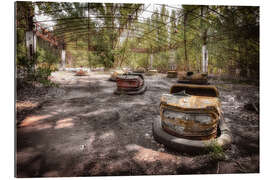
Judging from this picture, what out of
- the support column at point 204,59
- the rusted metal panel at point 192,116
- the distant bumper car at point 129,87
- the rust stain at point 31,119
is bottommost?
the rust stain at point 31,119

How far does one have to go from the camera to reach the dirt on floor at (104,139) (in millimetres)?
1148

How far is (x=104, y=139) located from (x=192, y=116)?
89cm

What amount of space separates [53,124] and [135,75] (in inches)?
71.2

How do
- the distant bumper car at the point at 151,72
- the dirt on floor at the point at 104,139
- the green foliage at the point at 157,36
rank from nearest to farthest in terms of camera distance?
the dirt on floor at the point at 104,139 < the green foliage at the point at 157,36 < the distant bumper car at the point at 151,72

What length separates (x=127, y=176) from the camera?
1.17 metres

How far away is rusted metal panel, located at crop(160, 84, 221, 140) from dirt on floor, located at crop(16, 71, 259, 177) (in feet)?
0.61

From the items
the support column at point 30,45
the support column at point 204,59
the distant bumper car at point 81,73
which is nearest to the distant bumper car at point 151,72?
the support column at point 204,59

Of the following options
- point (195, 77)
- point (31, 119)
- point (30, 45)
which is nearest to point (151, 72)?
point (195, 77)

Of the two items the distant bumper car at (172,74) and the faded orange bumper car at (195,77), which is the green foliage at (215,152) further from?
the distant bumper car at (172,74)

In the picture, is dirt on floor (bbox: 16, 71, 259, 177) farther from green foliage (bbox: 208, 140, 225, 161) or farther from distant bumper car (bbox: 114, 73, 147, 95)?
distant bumper car (bbox: 114, 73, 147, 95)

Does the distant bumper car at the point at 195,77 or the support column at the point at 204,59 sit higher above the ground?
the support column at the point at 204,59

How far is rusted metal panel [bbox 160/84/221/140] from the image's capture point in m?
1.17

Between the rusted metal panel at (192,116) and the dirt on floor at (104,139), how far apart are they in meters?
0.18
